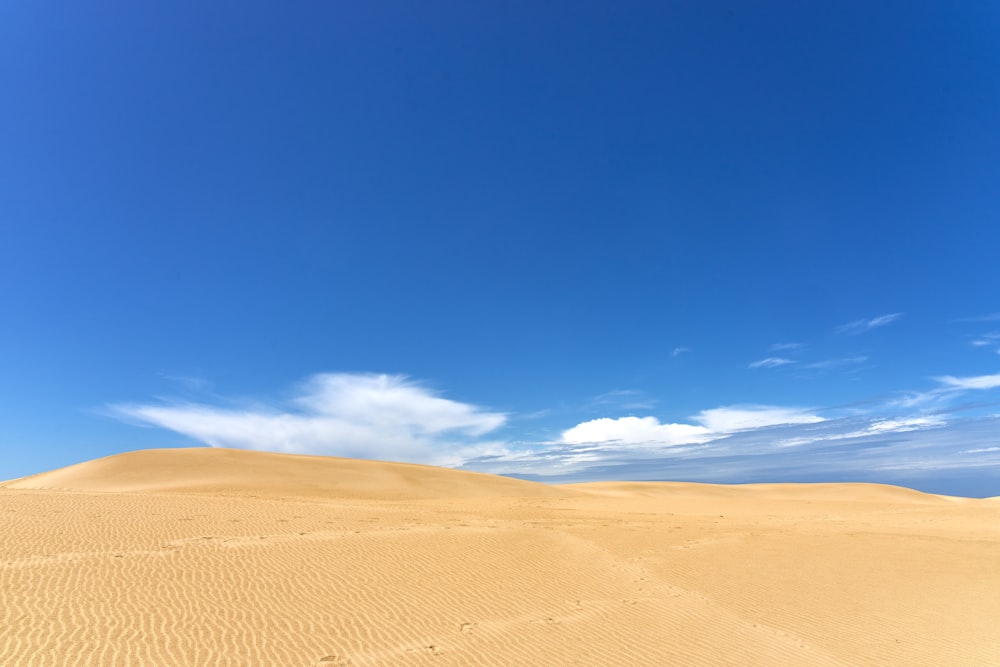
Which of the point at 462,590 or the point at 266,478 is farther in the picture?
the point at 266,478

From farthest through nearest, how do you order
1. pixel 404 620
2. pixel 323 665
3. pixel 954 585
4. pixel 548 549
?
pixel 548 549 → pixel 954 585 → pixel 404 620 → pixel 323 665

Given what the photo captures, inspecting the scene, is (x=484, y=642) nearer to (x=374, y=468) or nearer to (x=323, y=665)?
(x=323, y=665)

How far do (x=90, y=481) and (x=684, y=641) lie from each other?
4037cm

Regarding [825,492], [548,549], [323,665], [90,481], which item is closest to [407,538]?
[548,549]

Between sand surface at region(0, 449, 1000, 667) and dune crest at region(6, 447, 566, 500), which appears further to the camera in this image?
dune crest at region(6, 447, 566, 500)

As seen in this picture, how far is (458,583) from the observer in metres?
12.1

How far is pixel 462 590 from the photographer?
11.6 metres

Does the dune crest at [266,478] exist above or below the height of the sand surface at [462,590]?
above

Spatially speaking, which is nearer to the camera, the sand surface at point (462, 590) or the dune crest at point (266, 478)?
the sand surface at point (462, 590)

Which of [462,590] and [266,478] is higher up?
[266,478]

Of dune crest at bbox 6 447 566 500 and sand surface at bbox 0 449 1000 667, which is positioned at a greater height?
dune crest at bbox 6 447 566 500

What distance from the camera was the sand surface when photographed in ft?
27.2

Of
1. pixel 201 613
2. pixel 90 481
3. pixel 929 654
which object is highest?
pixel 90 481

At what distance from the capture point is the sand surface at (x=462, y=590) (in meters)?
8.30
